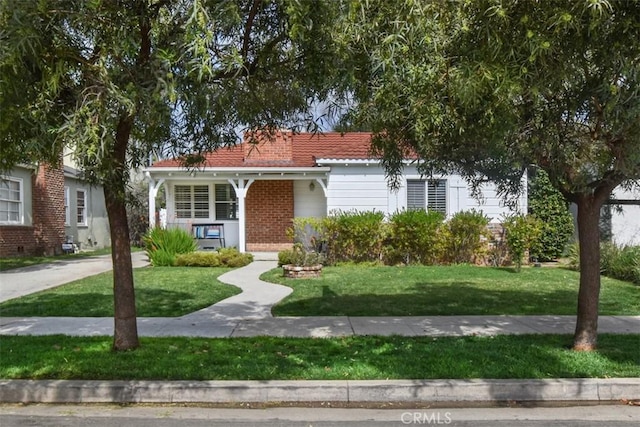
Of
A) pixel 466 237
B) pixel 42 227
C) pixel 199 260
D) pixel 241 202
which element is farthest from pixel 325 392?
pixel 42 227

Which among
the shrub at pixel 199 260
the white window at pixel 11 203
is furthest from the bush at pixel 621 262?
the white window at pixel 11 203

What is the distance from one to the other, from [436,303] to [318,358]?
429 cm

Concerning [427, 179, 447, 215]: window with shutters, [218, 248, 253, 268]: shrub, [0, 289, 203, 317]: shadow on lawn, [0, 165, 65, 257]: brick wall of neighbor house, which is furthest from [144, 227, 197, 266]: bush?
[427, 179, 447, 215]: window with shutters

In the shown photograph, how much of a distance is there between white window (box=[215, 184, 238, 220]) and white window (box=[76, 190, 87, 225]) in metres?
8.63

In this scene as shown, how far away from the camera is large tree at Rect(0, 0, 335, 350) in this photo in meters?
4.60

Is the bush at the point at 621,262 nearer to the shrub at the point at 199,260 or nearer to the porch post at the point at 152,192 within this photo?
the shrub at the point at 199,260

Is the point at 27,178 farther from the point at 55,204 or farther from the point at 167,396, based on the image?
the point at 167,396

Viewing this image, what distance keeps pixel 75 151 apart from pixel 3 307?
7270mm

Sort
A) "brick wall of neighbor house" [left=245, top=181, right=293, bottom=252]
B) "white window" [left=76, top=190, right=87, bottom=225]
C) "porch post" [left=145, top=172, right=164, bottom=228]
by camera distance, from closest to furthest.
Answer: "porch post" [left=145, top=172, right=164, bottom=228]
"brick wall of neighbor house" [left=245, top=181, right=293, bottom=252]
"white window" [left=76, top=190, right=87, bottom=225]

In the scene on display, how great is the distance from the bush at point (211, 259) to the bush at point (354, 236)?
2676 mm

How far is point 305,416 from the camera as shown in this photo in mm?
5344

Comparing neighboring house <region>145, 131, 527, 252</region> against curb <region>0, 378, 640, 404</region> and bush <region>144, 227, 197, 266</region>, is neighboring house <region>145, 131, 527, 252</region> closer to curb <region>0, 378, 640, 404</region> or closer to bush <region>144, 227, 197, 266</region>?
bush <region>144, 227, 197, 266</region>

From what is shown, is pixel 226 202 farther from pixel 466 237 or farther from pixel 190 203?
pixel 466 237

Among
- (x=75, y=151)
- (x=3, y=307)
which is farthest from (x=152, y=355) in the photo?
(x=3, y=307)
